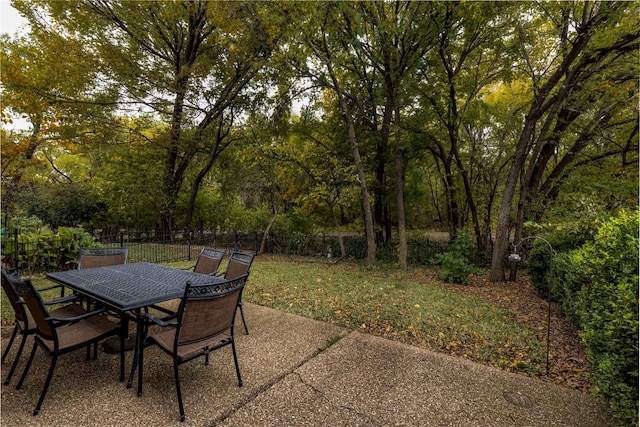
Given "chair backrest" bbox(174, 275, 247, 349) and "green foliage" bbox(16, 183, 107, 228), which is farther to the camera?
"green foliage" bbox(16, 183, 107, 228)

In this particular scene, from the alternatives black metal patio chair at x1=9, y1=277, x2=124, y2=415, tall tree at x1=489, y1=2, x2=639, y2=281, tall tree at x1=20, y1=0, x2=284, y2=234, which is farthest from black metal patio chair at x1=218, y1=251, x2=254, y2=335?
tall tree at x1=20, y1=0, x2=284, y2=234

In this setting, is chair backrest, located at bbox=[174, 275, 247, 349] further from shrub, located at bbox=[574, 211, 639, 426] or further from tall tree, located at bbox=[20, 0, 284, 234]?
tall tree, located at bbox=[20, 0, 284, 234]

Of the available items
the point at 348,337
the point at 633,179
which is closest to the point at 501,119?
the point at 633,179

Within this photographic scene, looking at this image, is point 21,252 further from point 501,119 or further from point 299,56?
point 501,119

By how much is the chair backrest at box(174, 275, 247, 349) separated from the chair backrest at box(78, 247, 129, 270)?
2.76m

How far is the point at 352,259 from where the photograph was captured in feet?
35.8

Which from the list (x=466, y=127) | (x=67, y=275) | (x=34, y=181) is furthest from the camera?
(x=34, y=181)

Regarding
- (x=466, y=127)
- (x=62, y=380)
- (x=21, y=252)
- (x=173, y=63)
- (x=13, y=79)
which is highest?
(x=173, y=63)

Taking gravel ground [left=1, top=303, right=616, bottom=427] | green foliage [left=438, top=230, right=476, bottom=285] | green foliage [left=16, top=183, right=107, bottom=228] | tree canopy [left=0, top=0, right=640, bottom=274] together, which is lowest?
gravel ground [left=1, top=303, right=616, bottom=427]

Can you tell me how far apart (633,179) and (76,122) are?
685 inches

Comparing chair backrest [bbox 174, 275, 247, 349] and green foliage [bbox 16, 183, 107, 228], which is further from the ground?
green foliage [bbox 16, 183, 107, 228]

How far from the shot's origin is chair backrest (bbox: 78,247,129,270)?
13.3 ft

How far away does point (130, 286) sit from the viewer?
9.79 feet

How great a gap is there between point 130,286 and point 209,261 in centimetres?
150
